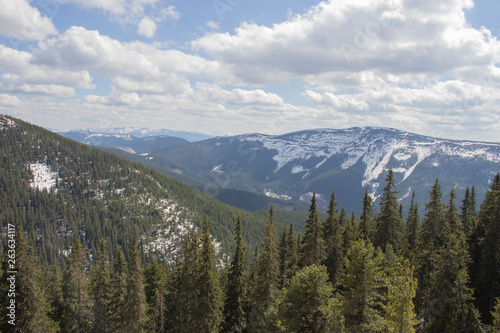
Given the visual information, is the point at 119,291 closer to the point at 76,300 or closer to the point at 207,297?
the point at 207,297

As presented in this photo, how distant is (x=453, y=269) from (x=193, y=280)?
80.3 feet

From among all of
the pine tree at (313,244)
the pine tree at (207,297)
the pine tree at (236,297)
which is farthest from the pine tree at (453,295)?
the pine tree at (207,297)

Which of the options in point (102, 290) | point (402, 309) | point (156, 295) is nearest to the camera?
point (402, 309)

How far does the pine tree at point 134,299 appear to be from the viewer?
105ft

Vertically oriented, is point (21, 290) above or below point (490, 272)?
below

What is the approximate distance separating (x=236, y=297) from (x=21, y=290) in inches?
864

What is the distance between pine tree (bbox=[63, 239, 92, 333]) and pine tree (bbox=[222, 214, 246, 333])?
23108mm

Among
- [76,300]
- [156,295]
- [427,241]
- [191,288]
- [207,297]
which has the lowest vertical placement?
[76,300]

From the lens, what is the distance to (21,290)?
28.8 metres

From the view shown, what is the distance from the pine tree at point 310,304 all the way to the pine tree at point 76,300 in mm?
33972

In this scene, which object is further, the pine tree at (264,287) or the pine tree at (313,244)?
A: the pine tree at (313,244)

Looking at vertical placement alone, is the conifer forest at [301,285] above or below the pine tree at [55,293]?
above

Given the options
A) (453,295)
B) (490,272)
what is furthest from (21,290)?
(490,272)

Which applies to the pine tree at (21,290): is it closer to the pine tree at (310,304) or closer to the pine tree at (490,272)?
the pine tree at (310,304)
